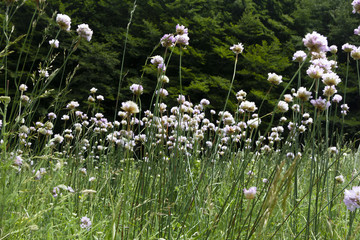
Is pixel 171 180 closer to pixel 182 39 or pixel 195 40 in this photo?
pixel 182 39

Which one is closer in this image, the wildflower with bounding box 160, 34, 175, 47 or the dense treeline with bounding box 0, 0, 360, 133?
the wildflower with bounding box 160, 34, 175, 47

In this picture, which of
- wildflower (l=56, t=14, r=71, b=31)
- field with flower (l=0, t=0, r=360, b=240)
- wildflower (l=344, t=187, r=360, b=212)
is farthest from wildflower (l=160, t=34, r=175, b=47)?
wildflower (l=344, t=187, r=360, b=212)

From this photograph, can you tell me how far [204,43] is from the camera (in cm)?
1217

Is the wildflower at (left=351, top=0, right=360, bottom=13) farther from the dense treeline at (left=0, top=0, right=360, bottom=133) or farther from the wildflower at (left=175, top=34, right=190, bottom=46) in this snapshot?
the dense treeline at (left=0, top=0, right=360, bottom=133)

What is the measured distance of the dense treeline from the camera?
408 inches

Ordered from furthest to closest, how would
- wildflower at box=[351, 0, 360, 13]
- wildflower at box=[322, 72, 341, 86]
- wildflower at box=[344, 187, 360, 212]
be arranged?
wildflower at box=[351, 0, 360, 13] < wildflower at box=[322, 72, 341, 86] < wildflower at box=[344, 187, 360, 212]

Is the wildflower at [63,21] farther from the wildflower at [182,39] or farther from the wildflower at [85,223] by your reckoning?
the wildflower at [85,223]

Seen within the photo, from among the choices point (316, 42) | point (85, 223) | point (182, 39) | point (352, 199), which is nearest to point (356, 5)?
point (316, 42)

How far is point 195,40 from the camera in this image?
461 inches

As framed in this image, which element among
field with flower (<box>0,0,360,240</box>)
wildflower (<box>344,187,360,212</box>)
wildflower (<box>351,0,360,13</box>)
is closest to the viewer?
wildflower (<box>344,187,360,212</box>)

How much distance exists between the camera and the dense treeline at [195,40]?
1038 cm

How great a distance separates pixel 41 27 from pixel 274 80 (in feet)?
36.6

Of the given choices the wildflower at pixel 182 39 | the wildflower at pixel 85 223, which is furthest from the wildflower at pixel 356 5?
the wildflower at pixel 85 223

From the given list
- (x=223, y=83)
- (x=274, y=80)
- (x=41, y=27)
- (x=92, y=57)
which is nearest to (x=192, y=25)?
(x=223, y=83)
